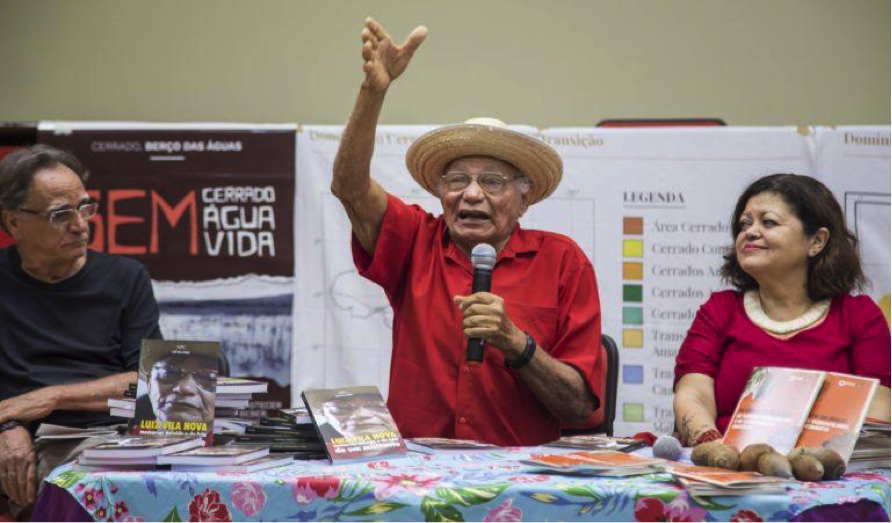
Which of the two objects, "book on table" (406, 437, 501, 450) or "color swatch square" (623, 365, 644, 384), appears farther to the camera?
"color swatch square" (623, 365, 644, 384)

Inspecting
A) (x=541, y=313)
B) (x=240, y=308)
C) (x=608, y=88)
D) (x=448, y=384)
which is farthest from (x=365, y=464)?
(x=608, y=88)

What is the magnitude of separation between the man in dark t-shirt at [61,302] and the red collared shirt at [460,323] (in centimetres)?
96

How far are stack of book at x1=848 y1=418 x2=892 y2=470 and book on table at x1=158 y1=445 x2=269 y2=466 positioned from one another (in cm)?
128

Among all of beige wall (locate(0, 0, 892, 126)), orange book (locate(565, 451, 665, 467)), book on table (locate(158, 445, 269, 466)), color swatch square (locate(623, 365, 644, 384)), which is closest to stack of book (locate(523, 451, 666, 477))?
orange book (locate(565, 451, 665, 467))

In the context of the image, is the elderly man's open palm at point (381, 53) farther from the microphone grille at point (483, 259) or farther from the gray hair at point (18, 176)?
the gray hair at point (18, 176)

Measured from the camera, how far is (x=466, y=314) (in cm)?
225

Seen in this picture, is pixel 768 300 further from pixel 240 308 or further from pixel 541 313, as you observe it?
pixel 240 308

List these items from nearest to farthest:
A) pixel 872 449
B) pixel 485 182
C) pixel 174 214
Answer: pixel 872 449
pixel 485 182
pixel 174 214

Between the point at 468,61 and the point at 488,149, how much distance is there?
282 centimetres

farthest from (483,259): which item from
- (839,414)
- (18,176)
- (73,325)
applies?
(18,176)

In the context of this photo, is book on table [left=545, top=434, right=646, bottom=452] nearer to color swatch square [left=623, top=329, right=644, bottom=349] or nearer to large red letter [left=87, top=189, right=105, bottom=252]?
color swatch square [left=623, top=329, right=644, bottom=349]

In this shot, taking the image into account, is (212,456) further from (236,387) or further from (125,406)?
(125,406)

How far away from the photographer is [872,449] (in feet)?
6.66

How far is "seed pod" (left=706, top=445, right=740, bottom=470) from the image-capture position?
192 centimetres
